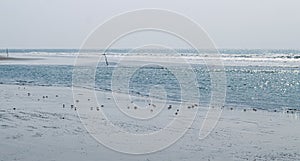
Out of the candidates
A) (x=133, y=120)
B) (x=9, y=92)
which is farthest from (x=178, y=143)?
(x=9, y=92)

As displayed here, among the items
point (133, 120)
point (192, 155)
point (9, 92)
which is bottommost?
point (192, 155)

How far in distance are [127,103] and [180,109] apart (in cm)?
415

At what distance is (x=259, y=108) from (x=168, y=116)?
24.2ft

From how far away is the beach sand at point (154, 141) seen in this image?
15711 mm

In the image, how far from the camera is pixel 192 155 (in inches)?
625

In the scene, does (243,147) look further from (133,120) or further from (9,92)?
(9,92)

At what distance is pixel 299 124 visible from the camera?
2267 cm

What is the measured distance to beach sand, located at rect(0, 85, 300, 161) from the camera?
51.5 feet

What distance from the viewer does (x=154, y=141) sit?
18.0 meters

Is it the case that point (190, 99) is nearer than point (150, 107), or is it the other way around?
point (150, 107)

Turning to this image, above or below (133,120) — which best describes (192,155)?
below

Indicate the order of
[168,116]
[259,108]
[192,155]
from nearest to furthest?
1. [192,155]
2. [168,116]
3. [259,108]

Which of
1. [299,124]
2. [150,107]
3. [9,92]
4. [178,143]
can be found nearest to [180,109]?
[150,107]

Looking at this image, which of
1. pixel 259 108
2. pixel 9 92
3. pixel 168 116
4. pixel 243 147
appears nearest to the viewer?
pixel 243 147
